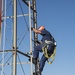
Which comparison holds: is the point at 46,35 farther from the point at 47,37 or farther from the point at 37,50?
the point at 37,50

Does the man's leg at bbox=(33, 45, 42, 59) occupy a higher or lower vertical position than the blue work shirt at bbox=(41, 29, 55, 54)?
lower

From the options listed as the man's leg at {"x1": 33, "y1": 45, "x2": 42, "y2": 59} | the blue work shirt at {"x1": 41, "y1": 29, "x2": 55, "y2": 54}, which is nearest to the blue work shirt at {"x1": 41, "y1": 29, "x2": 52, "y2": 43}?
the blue work shirt at {"x1": 41, "y1": 29, "x2": 55, "y2": 54}

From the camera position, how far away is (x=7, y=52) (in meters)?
11.4

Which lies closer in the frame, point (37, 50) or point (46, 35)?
point (46, 35)

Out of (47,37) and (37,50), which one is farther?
(37,50)

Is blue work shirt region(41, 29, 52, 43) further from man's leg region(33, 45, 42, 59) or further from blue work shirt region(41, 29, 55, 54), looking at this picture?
man's leg region(33, 45, 42, 59)

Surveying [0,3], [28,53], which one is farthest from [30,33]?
[0,3]

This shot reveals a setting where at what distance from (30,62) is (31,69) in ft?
1.00

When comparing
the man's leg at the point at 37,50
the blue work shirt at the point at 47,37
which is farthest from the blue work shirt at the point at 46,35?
the man's leg at the point at 37,50

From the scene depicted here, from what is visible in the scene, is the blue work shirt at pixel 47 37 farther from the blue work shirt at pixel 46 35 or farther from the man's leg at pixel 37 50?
the man's leg at pixel 37 50

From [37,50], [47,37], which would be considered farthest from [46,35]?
[37,50]

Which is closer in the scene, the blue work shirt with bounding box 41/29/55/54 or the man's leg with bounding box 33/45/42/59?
the blue work shirt with bounding box 41/29/55/54

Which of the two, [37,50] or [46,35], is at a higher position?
[46,35]

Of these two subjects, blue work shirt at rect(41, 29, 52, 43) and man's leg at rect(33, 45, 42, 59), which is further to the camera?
man's leg at rect(33, 45, 42, 59)
